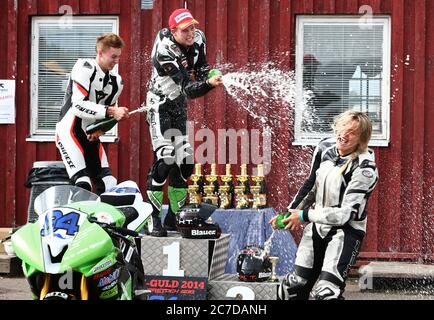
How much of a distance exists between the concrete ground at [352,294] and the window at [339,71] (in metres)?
1.95

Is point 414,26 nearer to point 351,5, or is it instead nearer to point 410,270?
point 351,5

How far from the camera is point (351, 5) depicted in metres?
11.6

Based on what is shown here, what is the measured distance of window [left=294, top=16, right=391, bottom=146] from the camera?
11.8m

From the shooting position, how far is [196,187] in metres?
11.0

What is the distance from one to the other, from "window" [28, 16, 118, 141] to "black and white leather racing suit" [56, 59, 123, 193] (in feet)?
9.49

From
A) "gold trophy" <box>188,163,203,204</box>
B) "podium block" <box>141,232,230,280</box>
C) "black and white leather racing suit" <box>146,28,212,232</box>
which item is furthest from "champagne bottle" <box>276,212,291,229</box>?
"gold trophy" <box>188,163,203,204</box>

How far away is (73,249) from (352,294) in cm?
505

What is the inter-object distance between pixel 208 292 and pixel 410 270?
316 cm

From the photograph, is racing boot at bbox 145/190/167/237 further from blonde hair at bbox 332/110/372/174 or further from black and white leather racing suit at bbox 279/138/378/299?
blonde hair at bbox 332/110/372/174

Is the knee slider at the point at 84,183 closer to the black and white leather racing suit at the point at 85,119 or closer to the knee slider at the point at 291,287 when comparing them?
the black and white leather racing suit at the point at 85,119

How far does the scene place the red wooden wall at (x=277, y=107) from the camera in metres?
11.5

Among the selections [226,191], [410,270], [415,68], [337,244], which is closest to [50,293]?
[337,244]

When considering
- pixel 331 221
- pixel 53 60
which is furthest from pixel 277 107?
pixel 331 221

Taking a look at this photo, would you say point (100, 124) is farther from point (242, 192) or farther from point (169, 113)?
point (242, 192)
